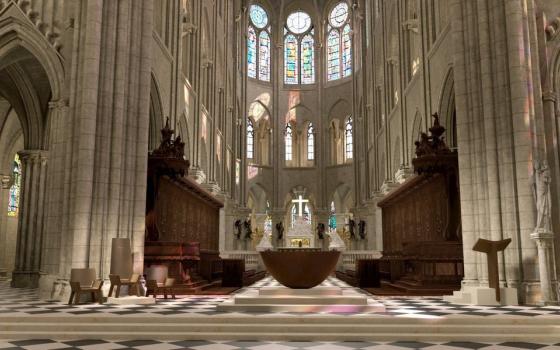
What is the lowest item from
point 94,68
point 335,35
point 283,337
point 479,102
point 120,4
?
point 283,337

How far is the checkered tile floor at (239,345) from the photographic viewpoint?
23.6 ft

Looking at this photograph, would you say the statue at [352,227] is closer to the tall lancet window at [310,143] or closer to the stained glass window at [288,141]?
the tall lancet window at [310,143]

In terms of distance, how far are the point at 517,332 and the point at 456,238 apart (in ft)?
22.4

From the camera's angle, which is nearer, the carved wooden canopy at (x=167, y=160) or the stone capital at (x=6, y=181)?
the carved wooden canopy at (x=167, y=160)

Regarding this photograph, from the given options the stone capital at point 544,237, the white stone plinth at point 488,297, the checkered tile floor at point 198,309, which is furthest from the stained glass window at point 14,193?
the stone capital at point 544,237

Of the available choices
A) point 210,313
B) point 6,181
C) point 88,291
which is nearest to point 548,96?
point 210,313

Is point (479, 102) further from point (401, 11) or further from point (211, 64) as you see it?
point (211, 64)

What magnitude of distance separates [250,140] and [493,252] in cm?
3738

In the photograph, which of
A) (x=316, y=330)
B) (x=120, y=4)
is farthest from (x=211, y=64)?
(x=316, y=330)

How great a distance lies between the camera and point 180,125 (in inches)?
901

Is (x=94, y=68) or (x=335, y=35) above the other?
(x=335, y=35)

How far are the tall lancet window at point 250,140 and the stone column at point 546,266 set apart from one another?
37.2 metres

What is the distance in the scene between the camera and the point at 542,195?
11180mm

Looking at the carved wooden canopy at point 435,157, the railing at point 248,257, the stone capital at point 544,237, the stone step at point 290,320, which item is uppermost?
the carved wooden canopy at point 435,157
